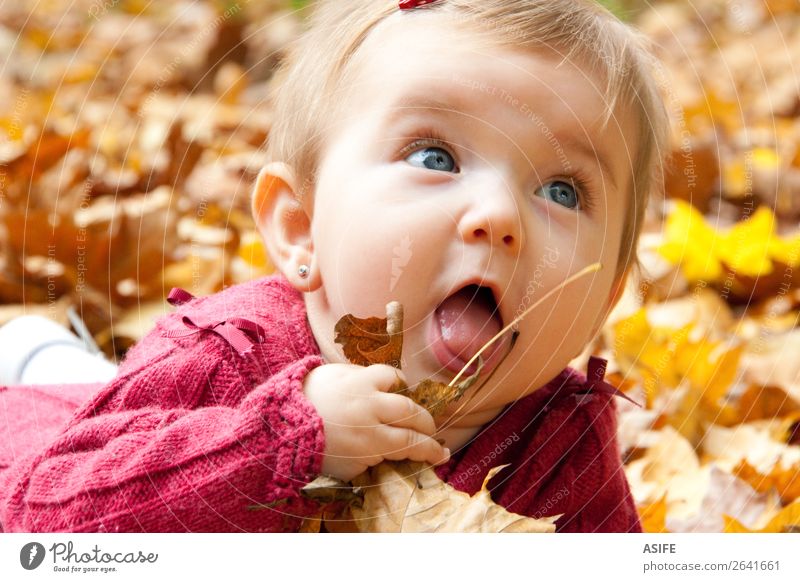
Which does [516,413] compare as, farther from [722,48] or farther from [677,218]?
[722,48]

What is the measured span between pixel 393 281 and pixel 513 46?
0.17 meters

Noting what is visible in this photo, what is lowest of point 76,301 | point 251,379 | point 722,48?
point 76,301

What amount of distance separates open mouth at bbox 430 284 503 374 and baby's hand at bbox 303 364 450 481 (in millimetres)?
36

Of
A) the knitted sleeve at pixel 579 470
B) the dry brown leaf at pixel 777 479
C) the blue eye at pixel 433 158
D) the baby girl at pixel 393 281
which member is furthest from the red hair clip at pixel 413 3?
the dry brown leaf at pixel 777 479

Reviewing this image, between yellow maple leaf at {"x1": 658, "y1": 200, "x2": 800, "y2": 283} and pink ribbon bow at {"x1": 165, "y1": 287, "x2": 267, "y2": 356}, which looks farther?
yellow maple leaf at {"x1": 658, "y1": 200, "x2": 800, "y2": 283}

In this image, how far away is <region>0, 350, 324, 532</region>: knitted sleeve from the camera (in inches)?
23.2

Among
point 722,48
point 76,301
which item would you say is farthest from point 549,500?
point 722,48

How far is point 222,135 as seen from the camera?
1.19m

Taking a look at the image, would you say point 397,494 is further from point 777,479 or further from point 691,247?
point 691,247

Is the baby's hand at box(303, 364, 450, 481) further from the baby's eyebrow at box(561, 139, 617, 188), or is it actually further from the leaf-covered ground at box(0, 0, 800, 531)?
the leaf-covered ground at box(0, 0, 800, 531)

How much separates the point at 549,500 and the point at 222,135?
650 millimetres

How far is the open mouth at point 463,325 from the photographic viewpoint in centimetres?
62

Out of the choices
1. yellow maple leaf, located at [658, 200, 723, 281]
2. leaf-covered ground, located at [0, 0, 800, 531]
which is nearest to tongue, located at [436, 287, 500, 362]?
leaf-covered ground, located at [0, 0, 800, 531]

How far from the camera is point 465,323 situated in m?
0.62
